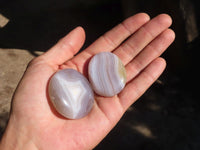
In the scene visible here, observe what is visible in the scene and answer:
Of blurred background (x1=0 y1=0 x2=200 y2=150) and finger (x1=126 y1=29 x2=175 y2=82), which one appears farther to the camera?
blurred background (x1=0 y1=0 x2=200 y2=150)

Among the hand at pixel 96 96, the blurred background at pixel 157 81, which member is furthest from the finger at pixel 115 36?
the blurred background at pixel 157 81

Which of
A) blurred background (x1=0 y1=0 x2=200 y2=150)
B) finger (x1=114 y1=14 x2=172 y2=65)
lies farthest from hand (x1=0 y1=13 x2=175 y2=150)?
blurred background (x1=0 y1=0 x2=200 y2=150)

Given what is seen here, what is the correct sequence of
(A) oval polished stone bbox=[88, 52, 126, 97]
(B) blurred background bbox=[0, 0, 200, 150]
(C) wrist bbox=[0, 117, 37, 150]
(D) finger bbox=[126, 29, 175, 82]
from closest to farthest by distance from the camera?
(C) wrist bbox=[0, 117, 37, 150]
(A) oval polished stone bbox=[88, 52, 126, 97]
(D) finger bbox=[126, 29, 175, 82]
(B) blurred background bbox=[0, 0, 200, 150]

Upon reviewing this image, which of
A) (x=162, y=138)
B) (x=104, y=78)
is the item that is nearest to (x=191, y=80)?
(x=162, y=138)

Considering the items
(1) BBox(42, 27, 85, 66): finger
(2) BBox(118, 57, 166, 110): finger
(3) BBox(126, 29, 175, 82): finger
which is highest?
(1) BBox(42, 27, 85, 66): finger

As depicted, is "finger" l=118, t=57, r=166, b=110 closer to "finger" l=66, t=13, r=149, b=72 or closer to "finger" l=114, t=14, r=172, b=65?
"finger" l=114, t=14, r=172, b=65

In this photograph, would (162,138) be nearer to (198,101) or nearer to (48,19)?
(198,101)
